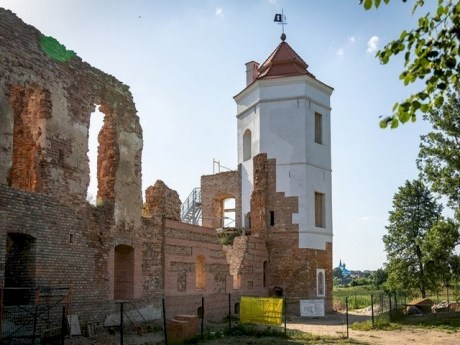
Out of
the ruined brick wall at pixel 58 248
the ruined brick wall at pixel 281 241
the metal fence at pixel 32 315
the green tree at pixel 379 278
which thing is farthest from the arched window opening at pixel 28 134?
the green tree at pixel 379 278

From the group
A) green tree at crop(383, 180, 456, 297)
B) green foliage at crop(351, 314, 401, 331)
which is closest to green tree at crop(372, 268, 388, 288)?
green tree at crop(383, 180, 456, 297)

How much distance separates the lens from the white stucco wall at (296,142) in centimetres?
2927

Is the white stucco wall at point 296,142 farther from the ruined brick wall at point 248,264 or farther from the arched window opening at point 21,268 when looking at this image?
the arched window opening at point 21,268

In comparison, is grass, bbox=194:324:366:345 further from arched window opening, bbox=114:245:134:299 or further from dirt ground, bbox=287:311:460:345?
arched window opening, bbox=114:245:134:299

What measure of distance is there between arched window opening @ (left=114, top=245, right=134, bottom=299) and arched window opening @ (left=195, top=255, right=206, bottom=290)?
16.0ft

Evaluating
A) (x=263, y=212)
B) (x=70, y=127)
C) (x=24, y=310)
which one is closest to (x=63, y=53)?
(x=70, y=127)

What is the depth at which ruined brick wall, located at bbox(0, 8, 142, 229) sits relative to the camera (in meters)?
15.5

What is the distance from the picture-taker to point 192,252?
76.4ft

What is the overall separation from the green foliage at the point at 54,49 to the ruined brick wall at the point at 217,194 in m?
15.4

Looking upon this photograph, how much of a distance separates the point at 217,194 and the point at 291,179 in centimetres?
515

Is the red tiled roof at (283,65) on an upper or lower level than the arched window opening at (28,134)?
upper

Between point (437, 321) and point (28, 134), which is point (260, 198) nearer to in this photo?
point (437, 321)

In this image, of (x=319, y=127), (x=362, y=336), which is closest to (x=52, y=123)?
(x=362, y=336)

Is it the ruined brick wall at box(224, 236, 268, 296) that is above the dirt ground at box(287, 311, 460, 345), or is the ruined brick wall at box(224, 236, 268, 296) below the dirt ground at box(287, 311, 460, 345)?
above
